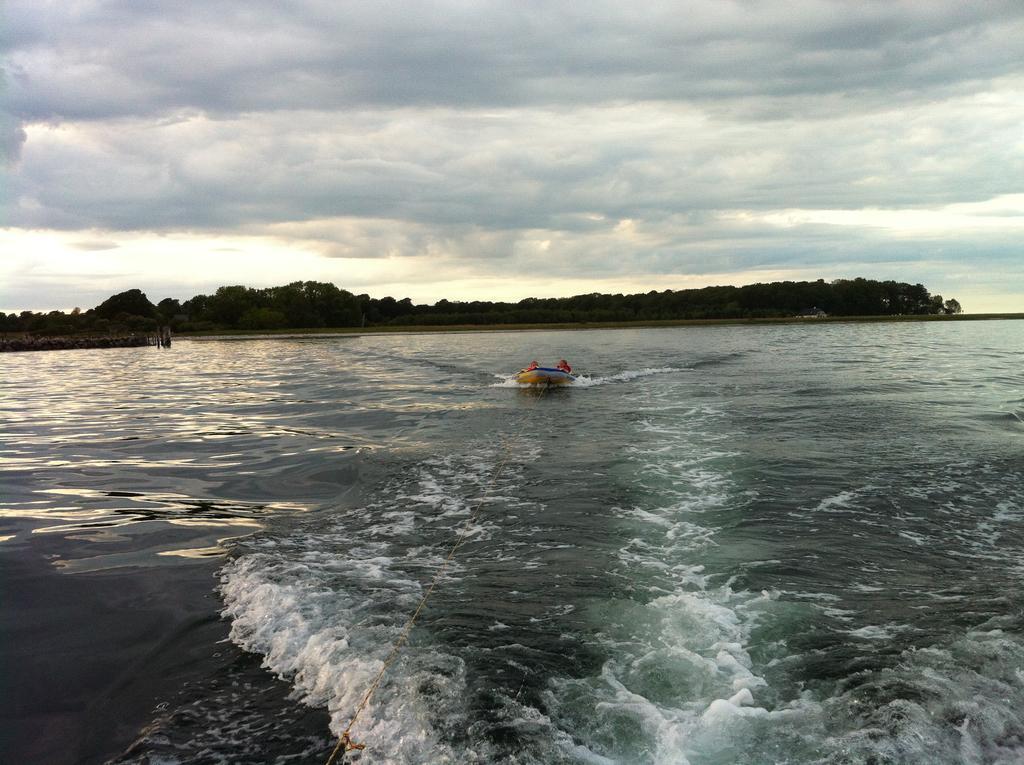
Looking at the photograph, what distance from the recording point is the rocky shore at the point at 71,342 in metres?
80.7

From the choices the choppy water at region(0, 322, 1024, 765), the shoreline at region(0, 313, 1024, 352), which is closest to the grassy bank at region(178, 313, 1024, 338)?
the shoreline at region(0, 313, 1024, 352)

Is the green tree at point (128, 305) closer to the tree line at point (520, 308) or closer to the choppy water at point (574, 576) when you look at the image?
the tree line at point (520, 308)

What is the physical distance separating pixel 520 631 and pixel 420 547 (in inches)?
117

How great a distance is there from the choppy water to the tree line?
417ft

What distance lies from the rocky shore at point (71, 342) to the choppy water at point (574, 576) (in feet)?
249

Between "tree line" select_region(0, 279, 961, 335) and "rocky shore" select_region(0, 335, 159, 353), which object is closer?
"rocky shore" select_region(0, 335, 159, 353)

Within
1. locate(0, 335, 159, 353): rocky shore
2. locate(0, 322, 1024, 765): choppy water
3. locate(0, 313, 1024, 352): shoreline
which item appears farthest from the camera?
locate(0, 313, 1024, 352): shoreline

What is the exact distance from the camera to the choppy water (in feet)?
15.7

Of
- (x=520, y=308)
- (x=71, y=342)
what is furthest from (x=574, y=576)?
(x=520, y=308)

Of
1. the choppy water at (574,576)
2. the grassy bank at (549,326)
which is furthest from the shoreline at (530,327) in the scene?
the choppy water at (574,576)

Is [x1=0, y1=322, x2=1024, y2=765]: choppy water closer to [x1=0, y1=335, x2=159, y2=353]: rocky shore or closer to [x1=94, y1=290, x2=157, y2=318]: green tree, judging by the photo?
[x1=0, y1=335, x2=159, y2=353]: rocky shore

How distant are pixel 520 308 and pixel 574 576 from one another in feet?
501

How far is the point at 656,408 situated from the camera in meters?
21.8

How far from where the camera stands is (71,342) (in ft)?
283
